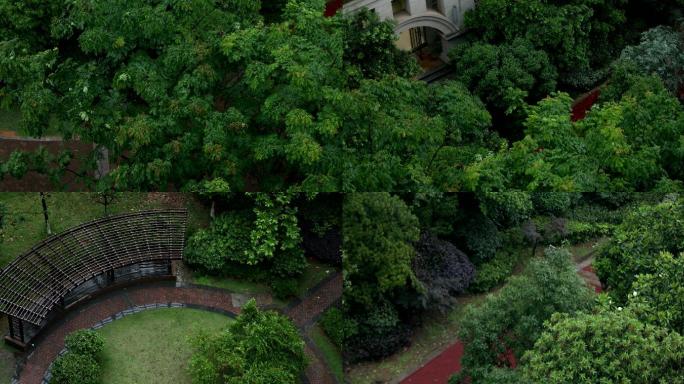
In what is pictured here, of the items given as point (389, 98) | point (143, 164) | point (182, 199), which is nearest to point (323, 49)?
point (389, 98)

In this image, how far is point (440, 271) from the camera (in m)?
12.4

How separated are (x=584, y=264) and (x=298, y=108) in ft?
26.3

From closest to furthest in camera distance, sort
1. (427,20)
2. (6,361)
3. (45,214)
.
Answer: (6,361) → (45,214) → (427,20)

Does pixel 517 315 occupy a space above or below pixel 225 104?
below

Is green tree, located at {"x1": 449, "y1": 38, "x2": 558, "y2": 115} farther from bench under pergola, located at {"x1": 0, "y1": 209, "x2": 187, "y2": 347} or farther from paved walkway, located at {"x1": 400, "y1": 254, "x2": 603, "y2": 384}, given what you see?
bench under pergola, located at {"x1": 0, "y1": 209, "x2": 187, "y2": 347}

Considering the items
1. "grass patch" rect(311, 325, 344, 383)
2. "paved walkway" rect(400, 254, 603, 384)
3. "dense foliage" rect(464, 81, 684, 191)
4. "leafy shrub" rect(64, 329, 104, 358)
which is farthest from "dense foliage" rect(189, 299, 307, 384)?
"dense foliage" rect(464, 81, 684, 191)

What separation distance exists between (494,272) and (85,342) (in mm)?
4898

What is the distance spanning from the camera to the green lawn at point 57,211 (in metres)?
12.1

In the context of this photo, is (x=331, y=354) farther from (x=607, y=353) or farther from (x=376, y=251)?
(x=607, y=353)

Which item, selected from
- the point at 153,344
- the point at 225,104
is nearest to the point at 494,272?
the point at 153,344

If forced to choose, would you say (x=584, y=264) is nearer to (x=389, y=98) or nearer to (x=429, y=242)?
(x=429, y=242)

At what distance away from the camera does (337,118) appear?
18781 mm

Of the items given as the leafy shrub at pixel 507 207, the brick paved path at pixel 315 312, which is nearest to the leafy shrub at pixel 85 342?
the brick paved path at pixel 315 312

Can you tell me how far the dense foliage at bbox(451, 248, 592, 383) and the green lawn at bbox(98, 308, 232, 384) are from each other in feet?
9.36
